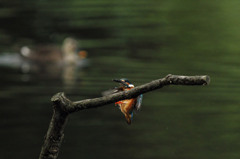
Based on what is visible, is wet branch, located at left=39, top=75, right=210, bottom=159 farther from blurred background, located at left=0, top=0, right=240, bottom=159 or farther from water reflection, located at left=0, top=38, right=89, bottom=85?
water reflection, located at left=0, top=38, right=89, bottom=85

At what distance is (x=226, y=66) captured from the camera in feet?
39.4

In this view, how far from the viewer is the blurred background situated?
715 cm

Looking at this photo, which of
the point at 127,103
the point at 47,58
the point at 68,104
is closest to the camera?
the point at 127,103

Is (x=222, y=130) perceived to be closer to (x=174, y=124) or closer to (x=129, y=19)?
(x=174, y=124)

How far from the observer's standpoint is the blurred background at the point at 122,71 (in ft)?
23.5

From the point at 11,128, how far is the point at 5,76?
440 centimetres

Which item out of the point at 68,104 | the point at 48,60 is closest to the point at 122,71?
the point at 48,60

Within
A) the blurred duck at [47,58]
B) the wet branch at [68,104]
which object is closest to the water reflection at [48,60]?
the blurred duck at [47,58]

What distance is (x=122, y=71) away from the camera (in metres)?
11.7

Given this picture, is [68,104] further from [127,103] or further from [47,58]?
[47,58]

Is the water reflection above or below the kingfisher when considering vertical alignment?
above

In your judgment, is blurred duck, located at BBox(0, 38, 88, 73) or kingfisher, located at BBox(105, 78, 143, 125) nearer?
kingfisher, located at BBox(105, 78, 143, 125)

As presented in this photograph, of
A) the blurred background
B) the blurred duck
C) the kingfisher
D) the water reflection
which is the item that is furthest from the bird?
the blurred duck

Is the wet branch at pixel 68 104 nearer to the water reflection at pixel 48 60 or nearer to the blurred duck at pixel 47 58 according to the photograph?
the water reflection at pixel 48 60
